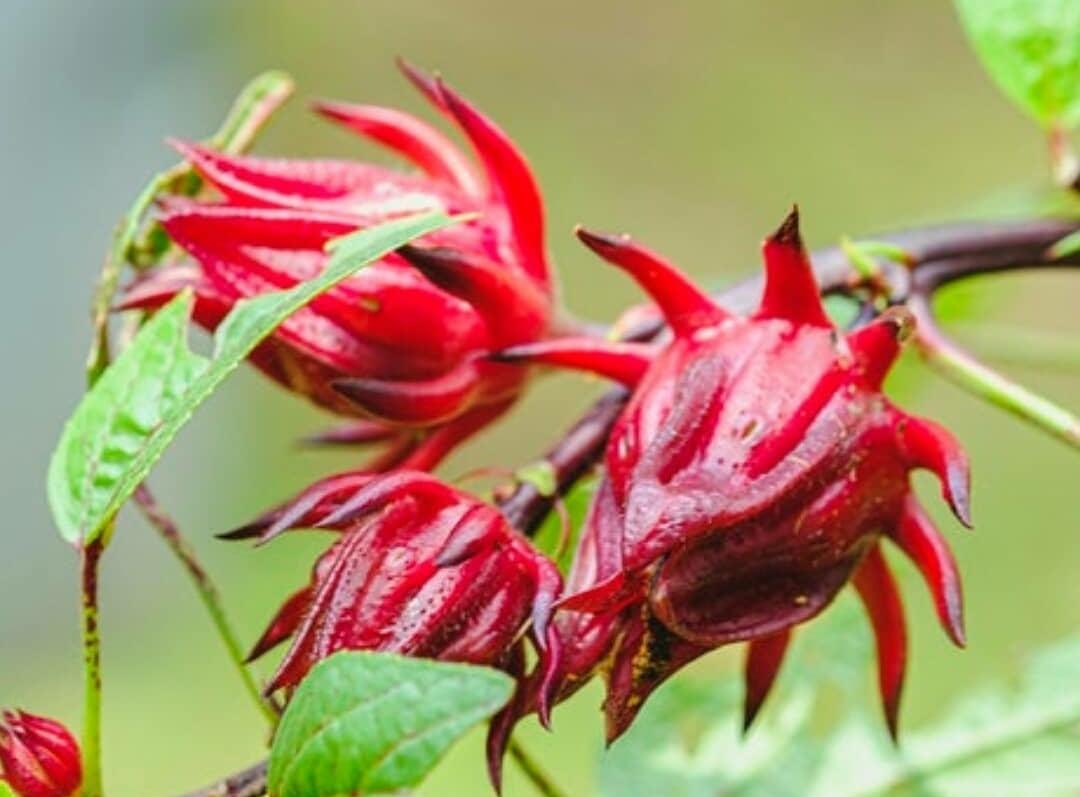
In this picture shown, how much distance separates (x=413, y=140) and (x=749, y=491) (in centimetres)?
24

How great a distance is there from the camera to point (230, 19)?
15.8ft

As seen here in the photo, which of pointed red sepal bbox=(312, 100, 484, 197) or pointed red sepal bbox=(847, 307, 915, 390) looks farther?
pointed red sepal bbox=(312, 100, 484, 197)

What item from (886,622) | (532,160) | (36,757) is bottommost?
(532,160)

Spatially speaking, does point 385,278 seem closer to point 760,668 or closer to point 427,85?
point 427,85

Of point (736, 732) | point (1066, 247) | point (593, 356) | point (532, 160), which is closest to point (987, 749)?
point (736, 732)

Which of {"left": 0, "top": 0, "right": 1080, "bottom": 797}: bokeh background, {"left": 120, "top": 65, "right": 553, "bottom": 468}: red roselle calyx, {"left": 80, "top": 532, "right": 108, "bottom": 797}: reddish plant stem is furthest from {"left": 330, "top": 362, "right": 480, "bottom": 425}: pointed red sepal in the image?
{"left": 0, "top": 0, "right": 1080, "bottom": 797}: bokeh background

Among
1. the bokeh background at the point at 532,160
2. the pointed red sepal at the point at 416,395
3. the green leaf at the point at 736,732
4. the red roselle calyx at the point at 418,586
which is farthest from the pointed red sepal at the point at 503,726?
the bokeh background at the point at 532,160

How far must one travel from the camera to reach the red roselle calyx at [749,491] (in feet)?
1.77

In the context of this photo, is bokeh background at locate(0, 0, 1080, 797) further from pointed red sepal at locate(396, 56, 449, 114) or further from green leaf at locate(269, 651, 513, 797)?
green leaf at locate(269, 651, 513, 797)

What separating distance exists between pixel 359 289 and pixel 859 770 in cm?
42

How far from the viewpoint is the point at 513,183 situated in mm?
678

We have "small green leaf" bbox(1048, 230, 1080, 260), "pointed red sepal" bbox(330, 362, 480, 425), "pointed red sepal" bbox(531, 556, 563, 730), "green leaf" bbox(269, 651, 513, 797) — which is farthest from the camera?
"small green leaf" bbox(1048, 230, 1080, 260)

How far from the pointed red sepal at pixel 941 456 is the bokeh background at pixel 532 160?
4.48ft

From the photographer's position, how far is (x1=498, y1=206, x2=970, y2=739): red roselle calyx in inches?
21.2
